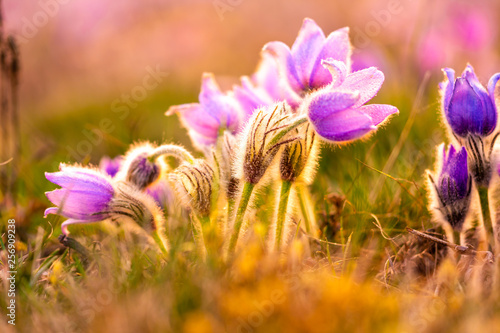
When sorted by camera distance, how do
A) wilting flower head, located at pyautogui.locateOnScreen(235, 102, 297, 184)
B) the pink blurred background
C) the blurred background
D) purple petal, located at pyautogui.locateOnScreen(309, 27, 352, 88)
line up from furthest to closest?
the pink blurred background
the blurred background
purple petal, located at pyautogui.locateOnScreen(309, 27, 352, 88)
wilting flower head, located at pyautogui.locateOnScreen(235, 102, 297, 184)

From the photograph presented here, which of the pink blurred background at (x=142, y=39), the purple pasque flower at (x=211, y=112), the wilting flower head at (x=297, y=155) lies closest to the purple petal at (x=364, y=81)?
the wilting flower head at (x=297, y=155)

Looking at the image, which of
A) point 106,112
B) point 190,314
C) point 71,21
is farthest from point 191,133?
point 71,21

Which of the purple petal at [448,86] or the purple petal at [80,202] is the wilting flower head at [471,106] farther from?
the purple petal at [80,202]

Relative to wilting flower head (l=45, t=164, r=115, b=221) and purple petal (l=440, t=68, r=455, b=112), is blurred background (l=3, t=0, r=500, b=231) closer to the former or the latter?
purple petal (l=440, t=68, r=455, b=112)

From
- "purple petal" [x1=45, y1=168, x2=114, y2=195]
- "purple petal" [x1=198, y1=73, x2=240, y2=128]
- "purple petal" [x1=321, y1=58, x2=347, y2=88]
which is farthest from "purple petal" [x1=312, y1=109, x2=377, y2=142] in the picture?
"purple petal" [x1=45, y1=168, x2=114, y2=195]

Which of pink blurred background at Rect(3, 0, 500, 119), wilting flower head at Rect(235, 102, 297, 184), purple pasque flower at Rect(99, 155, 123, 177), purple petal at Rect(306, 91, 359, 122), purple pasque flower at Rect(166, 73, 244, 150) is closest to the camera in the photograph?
purple petal at Rect(306, 91, 359, 122)

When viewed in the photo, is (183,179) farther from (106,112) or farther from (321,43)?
(106,112)

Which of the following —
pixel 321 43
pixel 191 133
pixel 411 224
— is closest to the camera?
pixel 321 43
